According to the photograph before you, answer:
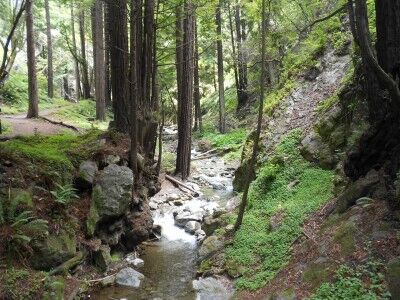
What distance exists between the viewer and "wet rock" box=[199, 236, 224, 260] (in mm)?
8586

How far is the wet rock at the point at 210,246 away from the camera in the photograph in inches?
338

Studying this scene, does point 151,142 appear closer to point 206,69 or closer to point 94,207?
point 94,207

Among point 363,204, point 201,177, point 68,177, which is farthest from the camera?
point 201,177

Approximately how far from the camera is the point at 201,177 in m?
15.8

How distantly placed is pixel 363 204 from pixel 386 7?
3073 mm

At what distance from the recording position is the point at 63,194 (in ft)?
23.9

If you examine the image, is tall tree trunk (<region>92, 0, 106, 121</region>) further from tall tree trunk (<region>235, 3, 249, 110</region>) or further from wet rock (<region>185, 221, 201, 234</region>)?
wet rock (<region>185, 221, 201, 234</region>)

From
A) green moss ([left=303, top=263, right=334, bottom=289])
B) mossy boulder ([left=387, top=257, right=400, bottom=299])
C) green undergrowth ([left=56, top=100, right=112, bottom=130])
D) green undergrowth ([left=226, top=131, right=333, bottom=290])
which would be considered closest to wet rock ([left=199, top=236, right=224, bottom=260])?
green undergrowth ([left=226, top=131, right=333, bottom=290])

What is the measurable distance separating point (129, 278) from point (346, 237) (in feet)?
13.6

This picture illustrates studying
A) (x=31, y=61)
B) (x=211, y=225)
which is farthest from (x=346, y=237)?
(x=31, y=61)

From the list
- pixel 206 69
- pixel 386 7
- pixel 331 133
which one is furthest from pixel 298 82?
pixel 206 69

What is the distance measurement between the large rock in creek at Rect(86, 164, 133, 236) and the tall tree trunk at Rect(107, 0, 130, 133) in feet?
7.14

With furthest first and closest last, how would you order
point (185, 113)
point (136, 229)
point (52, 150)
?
point (185, 113), point (136, 229), point (52, 150)

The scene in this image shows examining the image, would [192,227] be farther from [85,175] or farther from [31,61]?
[31,61]
